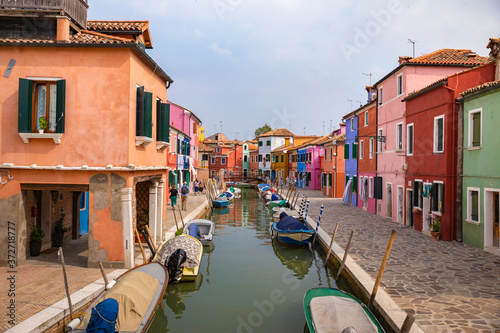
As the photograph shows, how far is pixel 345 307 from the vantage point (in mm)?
7473

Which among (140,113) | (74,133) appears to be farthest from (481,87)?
(74,133)

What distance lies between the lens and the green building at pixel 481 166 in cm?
1208

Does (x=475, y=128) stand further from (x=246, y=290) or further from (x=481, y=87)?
(x=246, y=290)

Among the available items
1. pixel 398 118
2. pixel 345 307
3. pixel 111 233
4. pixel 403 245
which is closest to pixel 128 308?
pixel 111 233

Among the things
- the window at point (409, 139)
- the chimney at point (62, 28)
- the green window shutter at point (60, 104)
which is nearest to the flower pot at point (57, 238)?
the green window shutter at point (60, 104)

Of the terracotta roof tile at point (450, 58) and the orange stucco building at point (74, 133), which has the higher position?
the terracotta roof tile at point (450, 58)

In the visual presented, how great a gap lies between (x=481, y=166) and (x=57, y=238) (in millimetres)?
14904

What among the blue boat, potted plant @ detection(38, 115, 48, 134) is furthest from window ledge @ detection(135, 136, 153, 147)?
the blue boat

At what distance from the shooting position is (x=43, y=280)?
9.02 metres

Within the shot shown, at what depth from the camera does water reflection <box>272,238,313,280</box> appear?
44.3 feet

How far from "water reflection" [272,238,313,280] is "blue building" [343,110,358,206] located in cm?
1122

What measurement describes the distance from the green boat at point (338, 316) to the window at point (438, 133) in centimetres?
934

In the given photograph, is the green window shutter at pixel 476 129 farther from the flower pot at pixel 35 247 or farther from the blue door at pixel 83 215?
the blue door at pixel 83 215

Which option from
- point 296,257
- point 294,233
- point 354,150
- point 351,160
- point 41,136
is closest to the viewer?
point 41,136
